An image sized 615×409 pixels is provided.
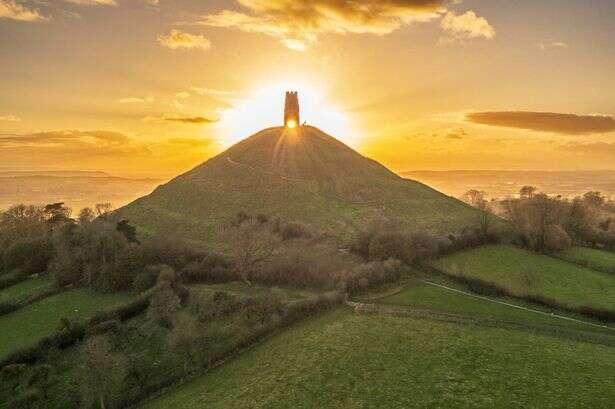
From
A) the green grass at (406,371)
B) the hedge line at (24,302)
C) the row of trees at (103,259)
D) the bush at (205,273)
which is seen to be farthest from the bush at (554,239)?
the hedge line at (24,302)

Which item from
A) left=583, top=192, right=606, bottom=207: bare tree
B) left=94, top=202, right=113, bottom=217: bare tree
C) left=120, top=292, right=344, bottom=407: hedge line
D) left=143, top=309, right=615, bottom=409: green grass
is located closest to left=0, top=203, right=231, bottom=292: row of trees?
left=120, top=292, right=344, bottom=407: hedge line

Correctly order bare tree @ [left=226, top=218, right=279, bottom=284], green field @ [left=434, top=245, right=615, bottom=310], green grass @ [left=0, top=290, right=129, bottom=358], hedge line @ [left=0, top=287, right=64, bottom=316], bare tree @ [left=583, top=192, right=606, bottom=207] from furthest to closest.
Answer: bare tree @ [left=583, top=192, right=606, bottom=207] < bare tree @ [left=226, top=218, right=279, bottom=284] < hedge line @ [left=0, top=287, right=64, bottom=316] < green field @ [left=434, top=245, right=615, bottom=310] < green grass @ [left=0, top=290, right=129, bottom=358]

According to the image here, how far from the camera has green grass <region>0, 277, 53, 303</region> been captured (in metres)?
73.2

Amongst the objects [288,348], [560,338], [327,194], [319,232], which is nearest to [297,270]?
[288,348]

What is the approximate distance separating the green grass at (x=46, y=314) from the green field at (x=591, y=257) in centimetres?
7870

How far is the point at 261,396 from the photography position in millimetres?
41469

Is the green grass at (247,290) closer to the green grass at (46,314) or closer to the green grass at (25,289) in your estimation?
the green grass at (46,314)

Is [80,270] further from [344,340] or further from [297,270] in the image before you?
[344,340]

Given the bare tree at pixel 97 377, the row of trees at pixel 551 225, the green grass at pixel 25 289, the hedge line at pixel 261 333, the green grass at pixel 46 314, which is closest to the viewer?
the bare tree at pixel 97 377

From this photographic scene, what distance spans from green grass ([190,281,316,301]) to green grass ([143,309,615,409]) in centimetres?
1235

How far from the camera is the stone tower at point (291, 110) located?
16350 centimetres

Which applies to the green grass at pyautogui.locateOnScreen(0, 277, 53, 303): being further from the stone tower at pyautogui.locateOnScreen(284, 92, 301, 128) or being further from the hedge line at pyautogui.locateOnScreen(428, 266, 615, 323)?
the stone tower at pyautogui.locateOnScreen(284, 92, 301, 128)

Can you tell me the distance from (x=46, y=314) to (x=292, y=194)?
251 ft

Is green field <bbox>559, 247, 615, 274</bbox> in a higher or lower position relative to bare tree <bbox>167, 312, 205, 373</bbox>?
higher
